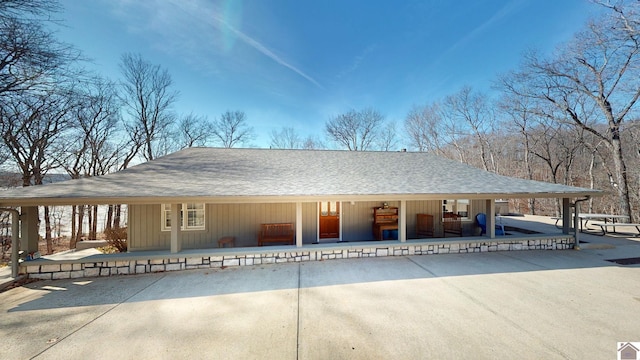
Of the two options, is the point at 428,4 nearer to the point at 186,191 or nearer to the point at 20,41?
the point at 186,191


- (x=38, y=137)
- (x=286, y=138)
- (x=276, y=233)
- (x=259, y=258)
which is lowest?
(x=259, y=258)

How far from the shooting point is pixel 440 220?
29.4 ft

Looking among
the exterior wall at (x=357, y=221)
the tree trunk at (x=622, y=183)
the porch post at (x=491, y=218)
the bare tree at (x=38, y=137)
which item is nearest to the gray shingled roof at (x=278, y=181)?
the porch post at (x=491, y=218)

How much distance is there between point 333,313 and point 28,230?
7386 millimetres

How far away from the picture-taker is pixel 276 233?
25.2 ft

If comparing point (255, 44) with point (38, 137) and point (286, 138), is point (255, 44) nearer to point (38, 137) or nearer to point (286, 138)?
point (38, 137)

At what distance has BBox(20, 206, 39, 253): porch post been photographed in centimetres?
544

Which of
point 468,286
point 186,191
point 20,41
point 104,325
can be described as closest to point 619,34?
point 468,286

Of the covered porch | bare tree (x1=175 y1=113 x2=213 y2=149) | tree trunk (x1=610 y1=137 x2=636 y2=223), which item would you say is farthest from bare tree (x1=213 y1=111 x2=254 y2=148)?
tree trunk (x1=610 y1=137 x2=636 y2=223)

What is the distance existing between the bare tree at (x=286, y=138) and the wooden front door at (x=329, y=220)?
18501mm

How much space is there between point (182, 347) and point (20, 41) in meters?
10.4

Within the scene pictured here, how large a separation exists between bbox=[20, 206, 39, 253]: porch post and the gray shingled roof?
582mm

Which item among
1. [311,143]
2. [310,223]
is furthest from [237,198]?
[311,143]

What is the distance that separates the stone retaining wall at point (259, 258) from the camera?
5.45m
